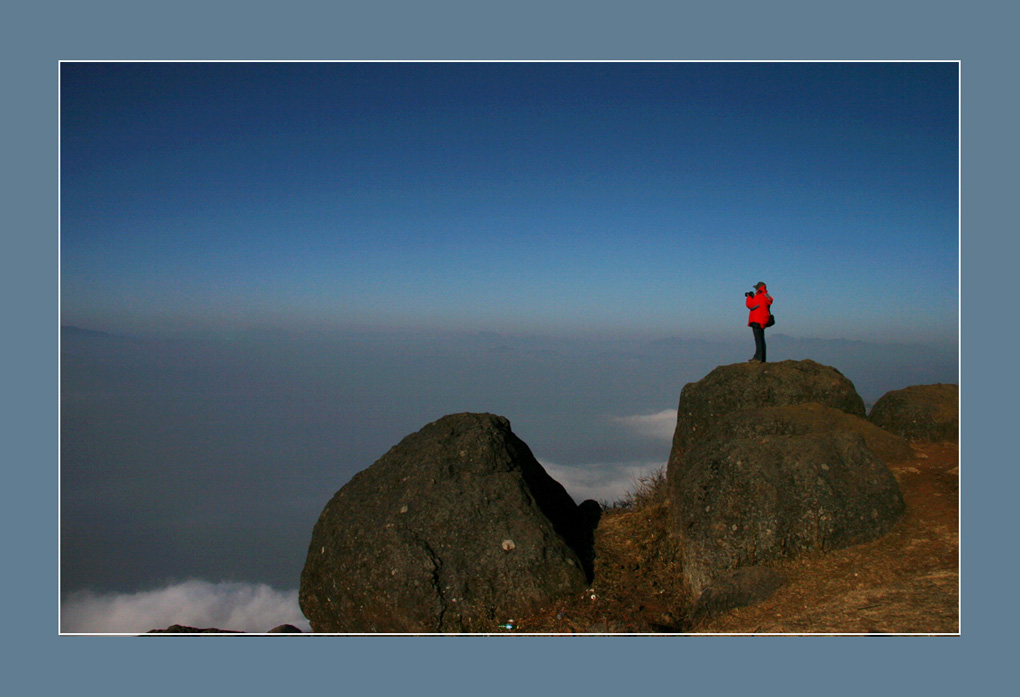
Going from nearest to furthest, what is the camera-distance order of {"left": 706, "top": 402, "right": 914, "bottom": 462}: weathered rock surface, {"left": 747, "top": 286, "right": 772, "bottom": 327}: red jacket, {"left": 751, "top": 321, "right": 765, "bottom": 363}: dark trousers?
{"left": 706, "top": 402, "right": 914, "bottom": 462}: weathered rock surface, {"left": 747, "top": 286, "right": 772, "bottom": 327}: red jacket, {"left": 751, "top": 321, "right": 765, "bottom": 363}: dark trousers

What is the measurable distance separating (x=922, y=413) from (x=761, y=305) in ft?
7.23

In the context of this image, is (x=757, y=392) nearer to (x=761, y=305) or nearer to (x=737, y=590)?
(x=761, y=305)

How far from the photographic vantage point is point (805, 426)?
26.1ft

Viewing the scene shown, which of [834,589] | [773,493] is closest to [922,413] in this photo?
[773,493]

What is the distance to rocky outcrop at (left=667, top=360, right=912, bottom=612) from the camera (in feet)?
22.0

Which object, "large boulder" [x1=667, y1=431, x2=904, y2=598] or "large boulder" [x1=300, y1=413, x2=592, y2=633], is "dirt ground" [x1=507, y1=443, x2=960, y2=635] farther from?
"large boulder" [x1=300, y1=413, x2=592, y2=633]

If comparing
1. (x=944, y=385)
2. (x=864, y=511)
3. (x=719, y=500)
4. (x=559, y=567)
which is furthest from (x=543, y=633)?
(x=944, y=385)

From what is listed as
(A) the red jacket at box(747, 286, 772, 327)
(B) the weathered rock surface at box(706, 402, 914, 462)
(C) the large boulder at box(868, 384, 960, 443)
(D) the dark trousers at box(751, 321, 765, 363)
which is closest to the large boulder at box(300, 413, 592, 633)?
(B) the weathered rock surface at box(706, 402, 914, 462)

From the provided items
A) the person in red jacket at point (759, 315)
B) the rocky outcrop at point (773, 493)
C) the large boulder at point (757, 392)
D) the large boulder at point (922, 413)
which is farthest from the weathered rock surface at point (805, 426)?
the person in red jacket at point (759, 315)

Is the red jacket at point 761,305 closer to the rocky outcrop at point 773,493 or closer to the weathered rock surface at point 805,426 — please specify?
the weathered rock surface at point 805,426

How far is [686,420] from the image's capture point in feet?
30.3

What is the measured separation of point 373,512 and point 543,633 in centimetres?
188

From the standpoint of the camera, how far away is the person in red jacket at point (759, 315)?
31.4ft

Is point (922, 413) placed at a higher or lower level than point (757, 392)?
lower
